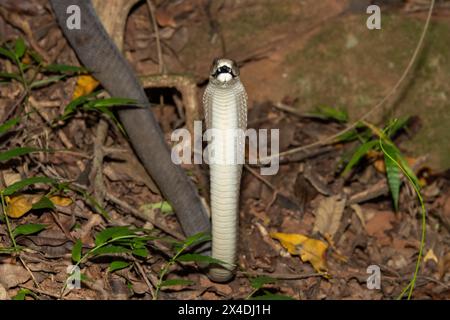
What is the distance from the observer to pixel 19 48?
4957 millimetres

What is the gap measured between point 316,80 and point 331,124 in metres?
0.41

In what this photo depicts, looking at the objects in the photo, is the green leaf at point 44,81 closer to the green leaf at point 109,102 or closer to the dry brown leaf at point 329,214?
the green leaf at point 109,102

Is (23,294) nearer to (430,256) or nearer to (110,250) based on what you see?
(110,250)

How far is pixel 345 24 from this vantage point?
583 centimetres

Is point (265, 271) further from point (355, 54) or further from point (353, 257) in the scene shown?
point (355, 54)

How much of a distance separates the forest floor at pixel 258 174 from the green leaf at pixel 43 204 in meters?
0.01

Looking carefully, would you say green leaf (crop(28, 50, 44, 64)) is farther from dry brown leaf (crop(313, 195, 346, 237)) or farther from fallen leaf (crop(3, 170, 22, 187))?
dry brown leaf (crop(313, 195, 346, 237))

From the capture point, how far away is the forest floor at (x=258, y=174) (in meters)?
4.28

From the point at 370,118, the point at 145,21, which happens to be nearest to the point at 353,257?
the point at 370,118

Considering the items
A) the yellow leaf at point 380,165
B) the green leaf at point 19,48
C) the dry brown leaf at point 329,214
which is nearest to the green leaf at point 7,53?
the green leaf at point 19,48
